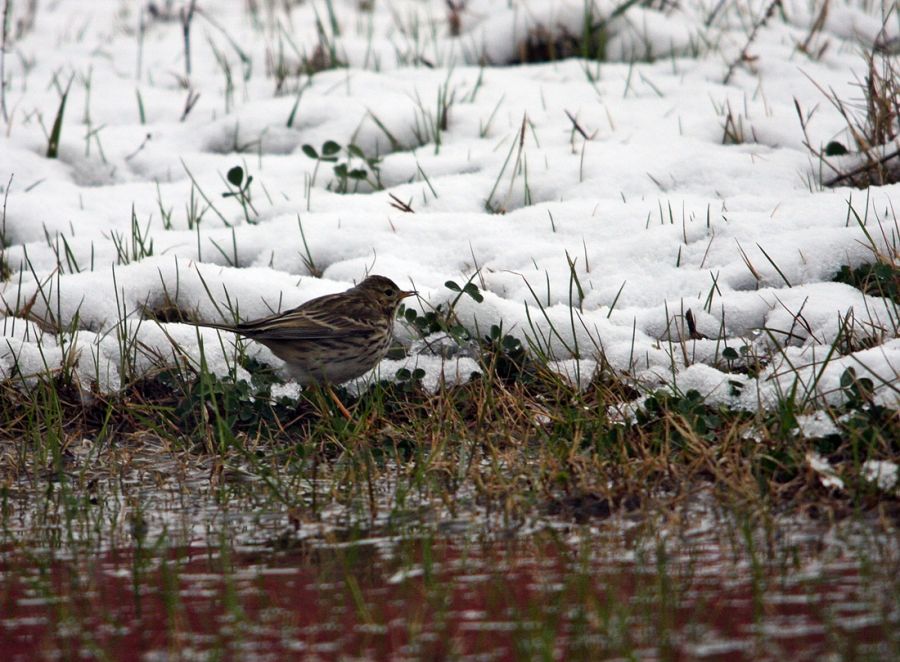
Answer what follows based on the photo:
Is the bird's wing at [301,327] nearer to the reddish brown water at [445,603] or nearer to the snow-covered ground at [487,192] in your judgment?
the snow-covered ground at [487,192]

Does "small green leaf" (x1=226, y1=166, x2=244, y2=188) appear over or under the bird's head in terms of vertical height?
over

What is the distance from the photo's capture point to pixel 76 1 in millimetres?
13258

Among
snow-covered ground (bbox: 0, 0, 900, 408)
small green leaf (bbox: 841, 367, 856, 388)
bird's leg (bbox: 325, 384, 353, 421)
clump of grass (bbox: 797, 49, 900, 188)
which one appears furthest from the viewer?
clump of grass (bbox: 797, 49, 900, 188)

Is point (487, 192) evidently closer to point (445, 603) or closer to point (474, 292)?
point (474, 292)

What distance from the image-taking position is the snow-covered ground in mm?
5555

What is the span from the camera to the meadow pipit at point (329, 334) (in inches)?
213

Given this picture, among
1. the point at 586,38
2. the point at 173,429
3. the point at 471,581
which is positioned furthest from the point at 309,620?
the point at 586,38

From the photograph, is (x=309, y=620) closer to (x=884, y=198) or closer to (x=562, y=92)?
(x=884, y=198)

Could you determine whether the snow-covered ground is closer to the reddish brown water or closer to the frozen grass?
the frozen grass

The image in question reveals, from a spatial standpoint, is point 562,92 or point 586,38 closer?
point 562,92

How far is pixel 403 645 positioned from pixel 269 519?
124 centimetres

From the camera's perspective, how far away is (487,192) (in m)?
7.30

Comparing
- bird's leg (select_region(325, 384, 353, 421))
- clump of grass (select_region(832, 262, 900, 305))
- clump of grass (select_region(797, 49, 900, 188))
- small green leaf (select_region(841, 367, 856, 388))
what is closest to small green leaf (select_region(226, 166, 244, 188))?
bird's leg (select_region(325, 384, 353, 421))

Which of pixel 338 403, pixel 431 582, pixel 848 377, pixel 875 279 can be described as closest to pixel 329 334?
pixel 338 403
